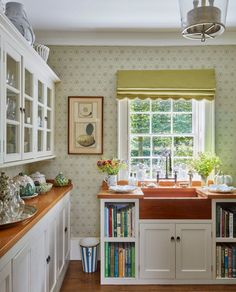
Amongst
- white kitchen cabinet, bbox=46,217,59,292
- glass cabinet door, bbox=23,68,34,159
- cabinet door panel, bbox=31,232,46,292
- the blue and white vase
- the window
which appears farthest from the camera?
the window

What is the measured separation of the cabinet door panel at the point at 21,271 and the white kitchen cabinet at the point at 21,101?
0.60 metres

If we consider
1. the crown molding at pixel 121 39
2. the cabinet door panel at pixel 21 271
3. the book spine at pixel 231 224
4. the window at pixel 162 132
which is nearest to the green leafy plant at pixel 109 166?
the window at pixel 162 132

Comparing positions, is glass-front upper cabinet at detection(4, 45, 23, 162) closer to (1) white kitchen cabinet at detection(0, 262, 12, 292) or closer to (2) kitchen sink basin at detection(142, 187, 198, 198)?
(1) white kitchen cabinet at detection(0, 262, 12, 292)

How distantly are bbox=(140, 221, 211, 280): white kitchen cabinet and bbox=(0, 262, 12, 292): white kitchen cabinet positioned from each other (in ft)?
5.30

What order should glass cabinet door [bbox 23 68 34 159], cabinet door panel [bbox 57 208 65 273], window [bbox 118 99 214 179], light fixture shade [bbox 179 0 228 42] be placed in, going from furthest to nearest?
window [bbox 118 99 214 179] < cabinet door panel [bbox 57 208 65 273] < glass cabinet door [bbox 23 68 34 159] < light fixture shade [bbox 179 0 228 42]

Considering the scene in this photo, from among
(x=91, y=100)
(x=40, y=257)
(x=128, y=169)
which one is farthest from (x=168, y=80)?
(x=40, y=257)

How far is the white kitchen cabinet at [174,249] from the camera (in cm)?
280

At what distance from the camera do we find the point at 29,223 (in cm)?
168

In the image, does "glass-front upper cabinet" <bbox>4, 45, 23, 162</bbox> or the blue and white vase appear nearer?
"glass-front upper cabinet" <bbox>4, 45, 23, 162</bbox>

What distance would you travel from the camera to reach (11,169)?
286 centimetres

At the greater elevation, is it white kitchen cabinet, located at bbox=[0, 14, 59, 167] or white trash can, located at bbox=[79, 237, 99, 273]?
white kitchen cabinet, located at bbox=[0, 14, 59, 167]

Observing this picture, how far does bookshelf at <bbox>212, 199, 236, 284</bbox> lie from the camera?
112 inches

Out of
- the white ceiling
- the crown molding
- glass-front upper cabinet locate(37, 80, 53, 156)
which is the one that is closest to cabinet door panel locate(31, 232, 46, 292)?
glass-front upper cabinet locate(37, 80, 53, 156)

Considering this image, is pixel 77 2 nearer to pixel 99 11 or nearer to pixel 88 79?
pixel 99 11
